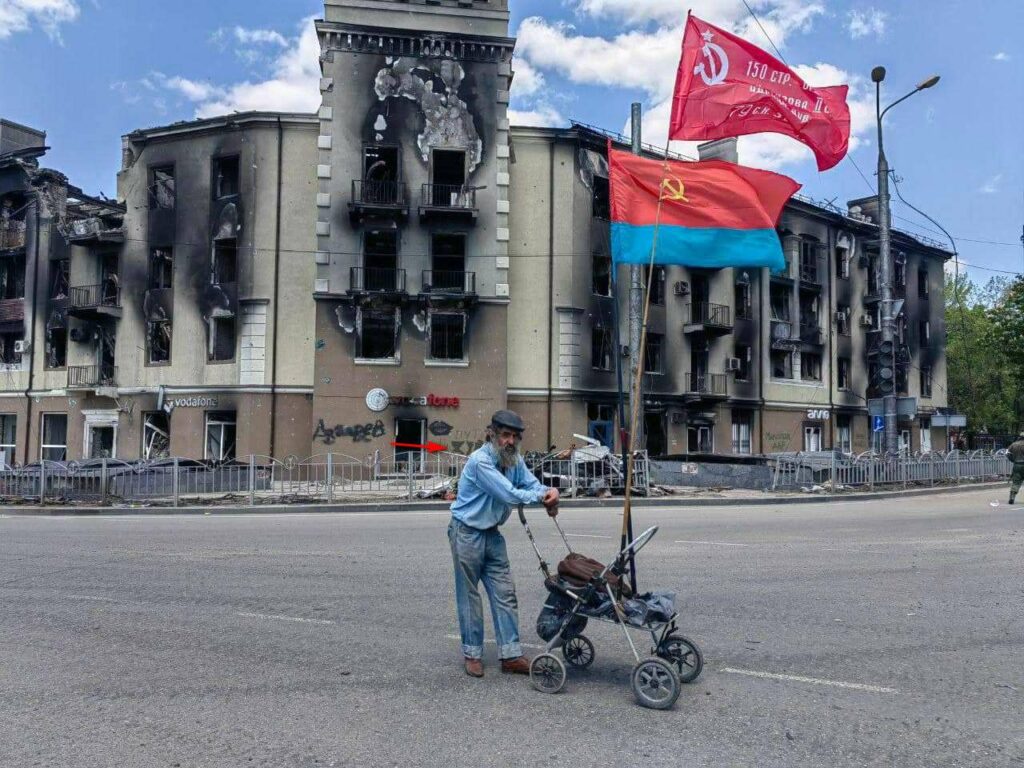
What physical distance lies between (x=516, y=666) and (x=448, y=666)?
0.54 m

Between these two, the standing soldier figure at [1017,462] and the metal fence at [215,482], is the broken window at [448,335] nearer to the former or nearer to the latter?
the metal fence at [215,482]

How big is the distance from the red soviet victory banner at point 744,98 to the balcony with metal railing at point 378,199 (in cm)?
2087

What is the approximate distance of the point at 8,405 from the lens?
1426 inches

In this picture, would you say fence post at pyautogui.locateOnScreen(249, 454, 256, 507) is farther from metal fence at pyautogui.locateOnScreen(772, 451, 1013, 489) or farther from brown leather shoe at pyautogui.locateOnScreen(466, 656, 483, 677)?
brown leather shoe at pyautogui.locateOnScreen(466, 656, 483, 677)

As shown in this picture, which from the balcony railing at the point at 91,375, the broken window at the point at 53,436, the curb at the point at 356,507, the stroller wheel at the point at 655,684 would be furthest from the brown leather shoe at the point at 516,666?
the broken window at the point at 53,436

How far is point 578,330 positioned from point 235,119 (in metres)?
14.8

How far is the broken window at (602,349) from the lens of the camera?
3353 centimetres

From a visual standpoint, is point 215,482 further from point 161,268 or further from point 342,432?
point 161,268

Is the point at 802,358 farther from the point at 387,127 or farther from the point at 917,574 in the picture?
the point at 917,574

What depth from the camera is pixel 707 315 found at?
Result: 122ft

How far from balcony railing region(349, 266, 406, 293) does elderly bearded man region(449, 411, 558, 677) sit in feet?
82.5

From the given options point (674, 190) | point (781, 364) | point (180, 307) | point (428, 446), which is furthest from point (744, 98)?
point (781, 364)

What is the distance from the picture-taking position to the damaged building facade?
3075 centimetres

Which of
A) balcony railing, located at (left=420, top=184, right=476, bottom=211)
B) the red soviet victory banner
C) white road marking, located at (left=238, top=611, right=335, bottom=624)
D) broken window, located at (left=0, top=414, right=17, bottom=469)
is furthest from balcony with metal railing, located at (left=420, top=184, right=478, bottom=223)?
white road marking, located at (left=238, top=611, right=335, bottom=624)
